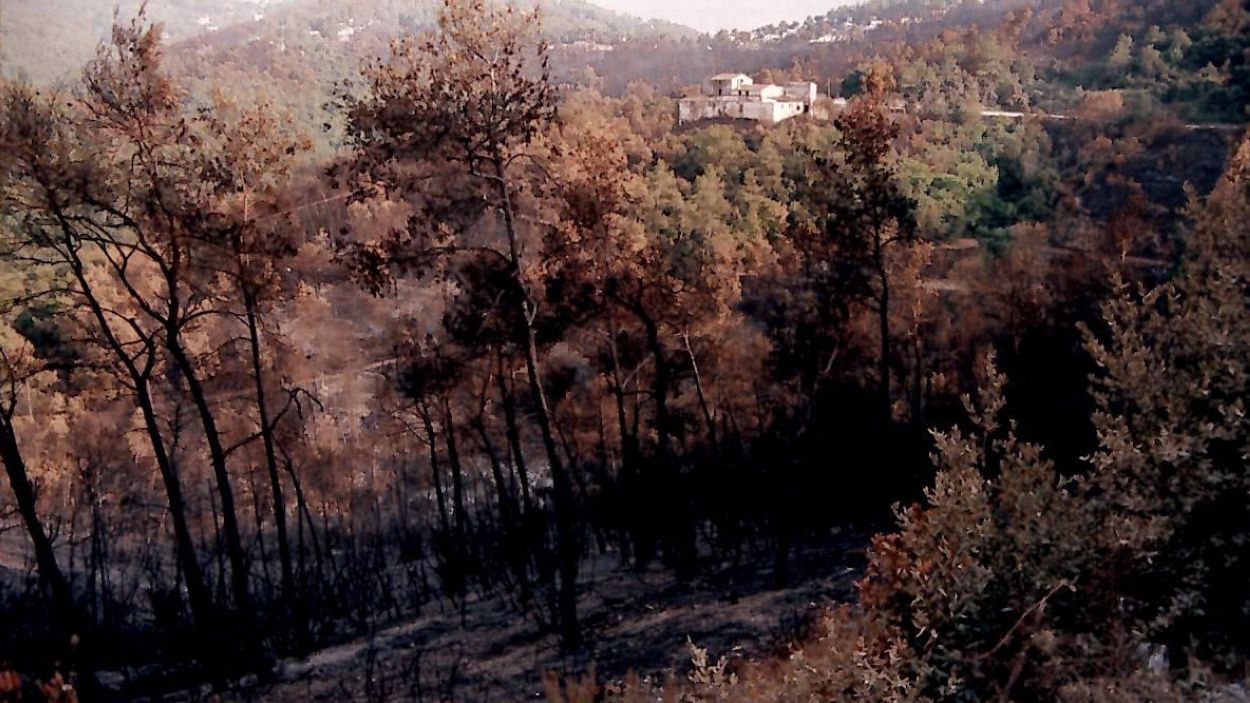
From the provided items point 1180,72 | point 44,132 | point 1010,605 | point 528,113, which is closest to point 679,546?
point 528,113

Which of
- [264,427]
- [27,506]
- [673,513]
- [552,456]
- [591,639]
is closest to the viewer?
[27,506]

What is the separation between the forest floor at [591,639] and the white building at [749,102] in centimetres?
5072

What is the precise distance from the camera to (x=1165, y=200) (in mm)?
36406

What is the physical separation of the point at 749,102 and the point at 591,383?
1882 inches

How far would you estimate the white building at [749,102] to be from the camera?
192 ft

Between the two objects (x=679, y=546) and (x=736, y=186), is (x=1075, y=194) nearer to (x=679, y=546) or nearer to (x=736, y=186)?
(x=736, y=186)

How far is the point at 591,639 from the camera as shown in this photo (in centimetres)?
896

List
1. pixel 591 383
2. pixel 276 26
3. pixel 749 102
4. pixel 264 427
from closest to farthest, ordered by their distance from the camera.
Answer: pixel 264 427 < pixel 591 383 < pixel 749 102 < pixel 276 26

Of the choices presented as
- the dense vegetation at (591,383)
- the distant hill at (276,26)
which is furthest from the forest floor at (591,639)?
the distant hill at (276,26)

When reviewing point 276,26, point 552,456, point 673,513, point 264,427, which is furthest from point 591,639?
point 276,26

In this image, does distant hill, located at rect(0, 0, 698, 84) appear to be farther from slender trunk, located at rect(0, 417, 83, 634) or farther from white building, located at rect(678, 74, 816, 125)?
slender trunk, located at rect(0, 417, 83, 634)

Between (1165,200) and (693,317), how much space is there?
109 ft

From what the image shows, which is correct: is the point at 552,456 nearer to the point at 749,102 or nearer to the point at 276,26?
the point at 749,102

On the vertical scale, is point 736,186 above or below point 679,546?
above
